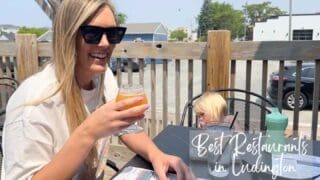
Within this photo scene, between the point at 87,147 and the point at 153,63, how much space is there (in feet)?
7.14

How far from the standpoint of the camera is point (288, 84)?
7.30m

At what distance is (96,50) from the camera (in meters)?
1.49

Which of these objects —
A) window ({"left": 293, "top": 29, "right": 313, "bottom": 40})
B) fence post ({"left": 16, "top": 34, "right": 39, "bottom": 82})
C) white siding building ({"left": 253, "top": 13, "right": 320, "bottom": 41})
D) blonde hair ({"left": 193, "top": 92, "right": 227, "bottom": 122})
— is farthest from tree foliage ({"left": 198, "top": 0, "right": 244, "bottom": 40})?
blonde hair ({"left": 193, "top": 92, "right": 227, "bottom": 122})

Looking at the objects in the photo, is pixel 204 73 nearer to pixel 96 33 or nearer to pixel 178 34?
pixel 96 33

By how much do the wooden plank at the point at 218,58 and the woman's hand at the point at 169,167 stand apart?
1.47 meters

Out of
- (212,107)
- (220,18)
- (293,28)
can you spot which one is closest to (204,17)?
(220,18)

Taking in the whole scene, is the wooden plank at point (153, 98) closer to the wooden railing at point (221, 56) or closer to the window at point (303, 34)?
the wooden railing at point (221, 56)

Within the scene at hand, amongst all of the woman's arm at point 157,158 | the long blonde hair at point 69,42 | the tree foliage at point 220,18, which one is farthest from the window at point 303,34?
the long blonde hair at point 69,42

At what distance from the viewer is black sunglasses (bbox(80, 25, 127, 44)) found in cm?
143

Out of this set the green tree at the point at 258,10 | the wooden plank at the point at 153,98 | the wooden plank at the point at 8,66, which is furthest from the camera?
the green tree at the point at 258,10

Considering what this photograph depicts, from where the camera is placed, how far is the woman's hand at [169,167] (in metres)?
1.45

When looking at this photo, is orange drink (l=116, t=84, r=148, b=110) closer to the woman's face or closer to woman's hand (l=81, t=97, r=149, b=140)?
woman's hand (l=81, t=97, r=149, b=140)

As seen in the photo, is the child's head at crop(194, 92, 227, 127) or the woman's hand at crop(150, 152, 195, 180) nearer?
the woman's hand at crop(150, 152, 195, 180)

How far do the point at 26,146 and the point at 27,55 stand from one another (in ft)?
8.91
